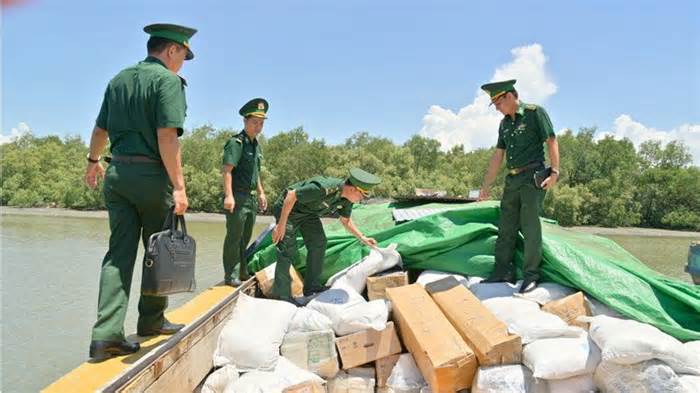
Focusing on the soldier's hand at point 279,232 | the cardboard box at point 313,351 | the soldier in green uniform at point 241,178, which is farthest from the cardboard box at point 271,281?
the cardboard box at point 313,351

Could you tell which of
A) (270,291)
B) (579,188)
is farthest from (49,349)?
(579,188)

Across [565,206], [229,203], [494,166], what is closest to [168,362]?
[229,203]

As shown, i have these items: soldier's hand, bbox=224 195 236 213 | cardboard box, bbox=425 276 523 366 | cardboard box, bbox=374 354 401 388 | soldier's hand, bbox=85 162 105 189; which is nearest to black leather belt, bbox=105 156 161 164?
soldier's hand, bbox=85 162 105 189

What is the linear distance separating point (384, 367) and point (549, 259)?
1.34 meters

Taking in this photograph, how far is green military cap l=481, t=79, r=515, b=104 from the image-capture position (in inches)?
125

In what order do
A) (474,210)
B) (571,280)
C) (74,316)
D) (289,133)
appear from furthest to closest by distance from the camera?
(289,133) → (74,316) → (474,210) → (571,280)

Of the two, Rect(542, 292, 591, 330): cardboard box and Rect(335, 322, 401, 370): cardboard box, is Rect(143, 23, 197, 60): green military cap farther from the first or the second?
Rect(542, 292, 591, 330): cardboard box

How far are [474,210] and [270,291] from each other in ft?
5.76

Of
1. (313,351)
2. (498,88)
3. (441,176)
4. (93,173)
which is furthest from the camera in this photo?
(441,176)

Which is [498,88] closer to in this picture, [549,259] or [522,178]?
[522,178]

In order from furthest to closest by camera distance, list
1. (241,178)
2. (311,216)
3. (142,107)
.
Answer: (241,178) → (311,216) → (142,107)

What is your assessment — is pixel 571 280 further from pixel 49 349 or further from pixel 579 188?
pixel 579 188

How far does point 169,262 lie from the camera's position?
2041 millimetres

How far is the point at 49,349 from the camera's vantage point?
3.58 meters
